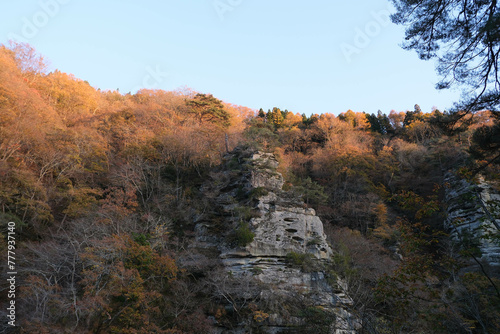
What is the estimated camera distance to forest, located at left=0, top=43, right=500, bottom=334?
6543mm

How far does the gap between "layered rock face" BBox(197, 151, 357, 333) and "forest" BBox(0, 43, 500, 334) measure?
41.4 inches

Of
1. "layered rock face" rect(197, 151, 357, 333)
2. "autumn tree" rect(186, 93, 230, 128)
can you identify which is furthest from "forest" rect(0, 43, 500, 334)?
"layered rock face" rect(197, 151, 357, 333)

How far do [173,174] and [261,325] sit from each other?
1435 cm

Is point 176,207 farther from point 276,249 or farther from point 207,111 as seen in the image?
point 207,111

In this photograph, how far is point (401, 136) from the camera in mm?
38375

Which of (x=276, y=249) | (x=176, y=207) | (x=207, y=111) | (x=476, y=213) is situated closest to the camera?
(x=276, y=249)

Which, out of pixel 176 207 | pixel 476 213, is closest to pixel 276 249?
pixel 176 207

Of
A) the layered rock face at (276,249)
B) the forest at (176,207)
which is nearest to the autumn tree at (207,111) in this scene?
the forest at (176,207)

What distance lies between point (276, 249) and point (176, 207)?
7.73 metres

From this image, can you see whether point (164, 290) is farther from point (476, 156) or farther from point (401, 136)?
point (401, 136)

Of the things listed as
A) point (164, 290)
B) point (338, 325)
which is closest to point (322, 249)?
point (338, 325)

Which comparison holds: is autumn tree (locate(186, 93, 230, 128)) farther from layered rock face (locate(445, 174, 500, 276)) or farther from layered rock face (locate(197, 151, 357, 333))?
layered rock face (locate(445, 174, 500, 276))

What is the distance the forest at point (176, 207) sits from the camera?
258 inches

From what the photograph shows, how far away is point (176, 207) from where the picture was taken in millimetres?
20469
